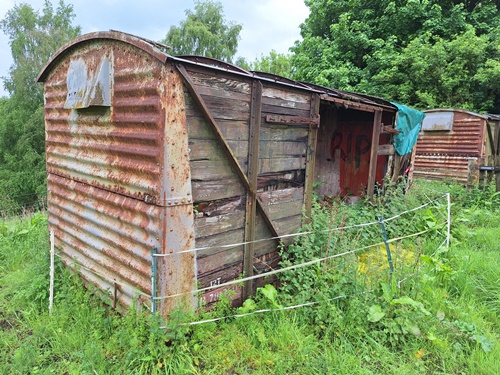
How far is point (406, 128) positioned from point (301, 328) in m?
6.24

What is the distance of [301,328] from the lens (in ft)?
11.4

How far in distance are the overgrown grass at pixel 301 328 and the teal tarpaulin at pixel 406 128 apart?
3.64m

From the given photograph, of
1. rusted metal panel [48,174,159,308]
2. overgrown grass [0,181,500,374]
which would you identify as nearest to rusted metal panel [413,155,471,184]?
overgrown grass [0,181,500,374]

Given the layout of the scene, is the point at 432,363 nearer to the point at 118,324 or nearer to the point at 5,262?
the point at 118,324

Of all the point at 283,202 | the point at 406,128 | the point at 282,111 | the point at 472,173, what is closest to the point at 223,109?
the point at 282,111

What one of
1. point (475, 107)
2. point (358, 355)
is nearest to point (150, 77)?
point (358, 355)

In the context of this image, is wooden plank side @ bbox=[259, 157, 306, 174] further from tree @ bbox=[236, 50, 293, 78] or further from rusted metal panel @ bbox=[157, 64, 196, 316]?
tree @ bbox=[236, 50, 293, 78]

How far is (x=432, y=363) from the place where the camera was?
323 cm

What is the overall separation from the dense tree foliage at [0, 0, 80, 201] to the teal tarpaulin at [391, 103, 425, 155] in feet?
75.9

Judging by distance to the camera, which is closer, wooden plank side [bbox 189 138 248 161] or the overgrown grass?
the overgrown grass

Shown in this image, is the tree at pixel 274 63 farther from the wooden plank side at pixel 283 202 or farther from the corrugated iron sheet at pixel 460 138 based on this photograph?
the wooden plank side at pixel 283 202

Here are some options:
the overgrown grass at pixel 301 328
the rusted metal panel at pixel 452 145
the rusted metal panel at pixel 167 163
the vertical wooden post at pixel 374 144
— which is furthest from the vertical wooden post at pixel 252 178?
the rusted metal panel at pixel 452 145

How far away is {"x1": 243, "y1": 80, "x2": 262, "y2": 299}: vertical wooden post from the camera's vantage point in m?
3.82

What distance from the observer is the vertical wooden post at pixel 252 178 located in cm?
382
